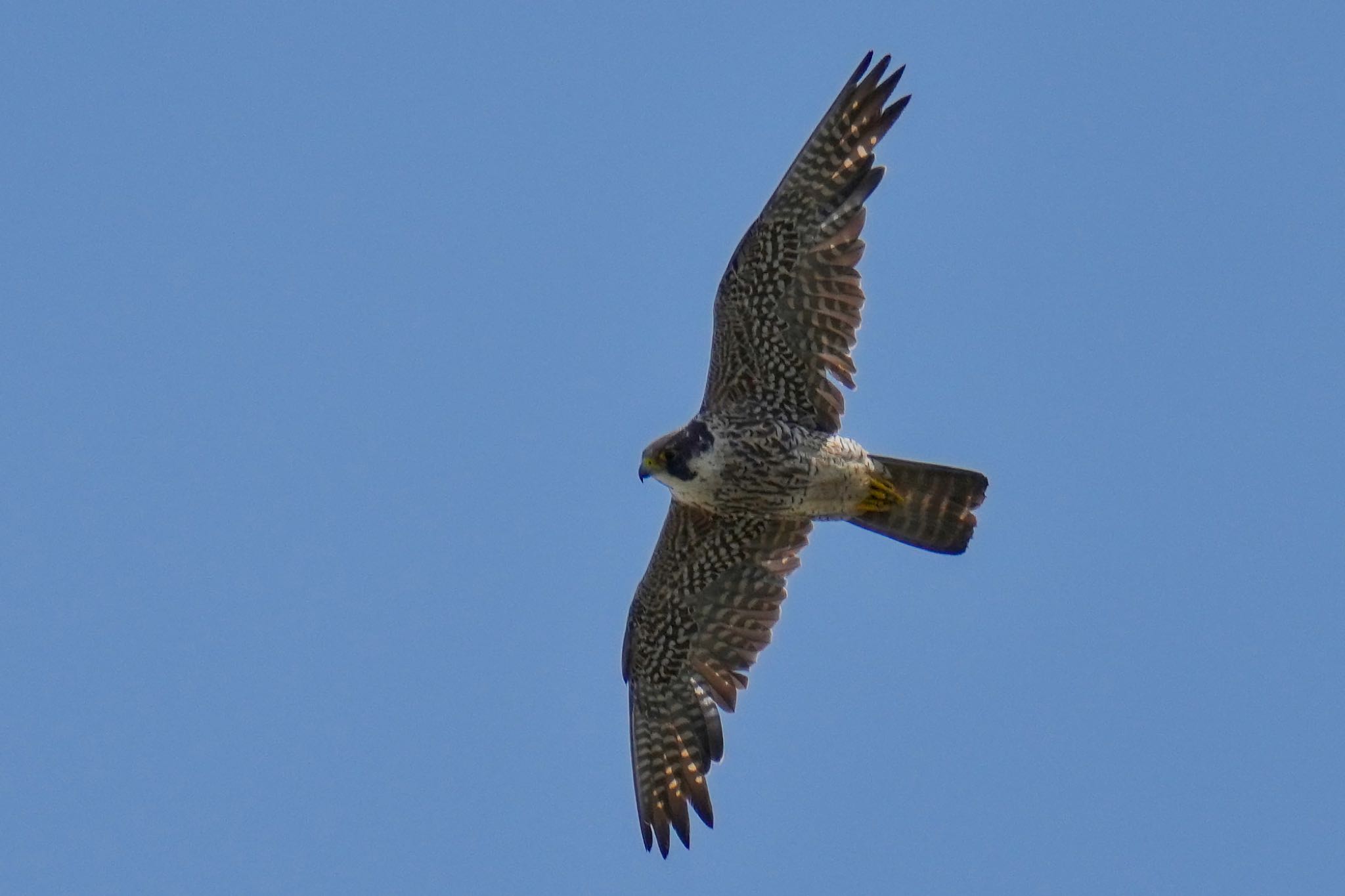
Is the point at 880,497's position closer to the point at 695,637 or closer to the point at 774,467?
the point at 774,467

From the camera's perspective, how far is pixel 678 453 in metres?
11.4

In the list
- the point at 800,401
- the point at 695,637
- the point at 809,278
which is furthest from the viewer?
the point at 695,637

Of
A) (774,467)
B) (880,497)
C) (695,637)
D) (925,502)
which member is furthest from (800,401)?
(695,637)

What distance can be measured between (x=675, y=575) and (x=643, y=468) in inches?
42.2

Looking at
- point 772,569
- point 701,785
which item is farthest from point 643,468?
point 701,785

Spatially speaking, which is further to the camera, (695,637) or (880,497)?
(695,637)

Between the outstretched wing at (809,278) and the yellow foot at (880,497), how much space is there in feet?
1.36

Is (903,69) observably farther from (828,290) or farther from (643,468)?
(643,468)

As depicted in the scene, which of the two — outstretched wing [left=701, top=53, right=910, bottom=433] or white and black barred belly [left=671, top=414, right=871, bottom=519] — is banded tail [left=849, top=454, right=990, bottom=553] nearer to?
white and black barred belly [left=671, top=414, right=871, bottom=519]

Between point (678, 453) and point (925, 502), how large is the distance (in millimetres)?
1518

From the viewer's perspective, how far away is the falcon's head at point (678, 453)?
1138 cm

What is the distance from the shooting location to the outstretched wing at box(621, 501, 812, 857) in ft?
39.8

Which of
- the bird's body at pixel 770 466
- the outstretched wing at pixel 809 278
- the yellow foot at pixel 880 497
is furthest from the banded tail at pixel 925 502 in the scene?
the outstretched wing at pixel 809 278

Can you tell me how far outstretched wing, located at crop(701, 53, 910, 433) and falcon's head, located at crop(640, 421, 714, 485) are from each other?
334mm
